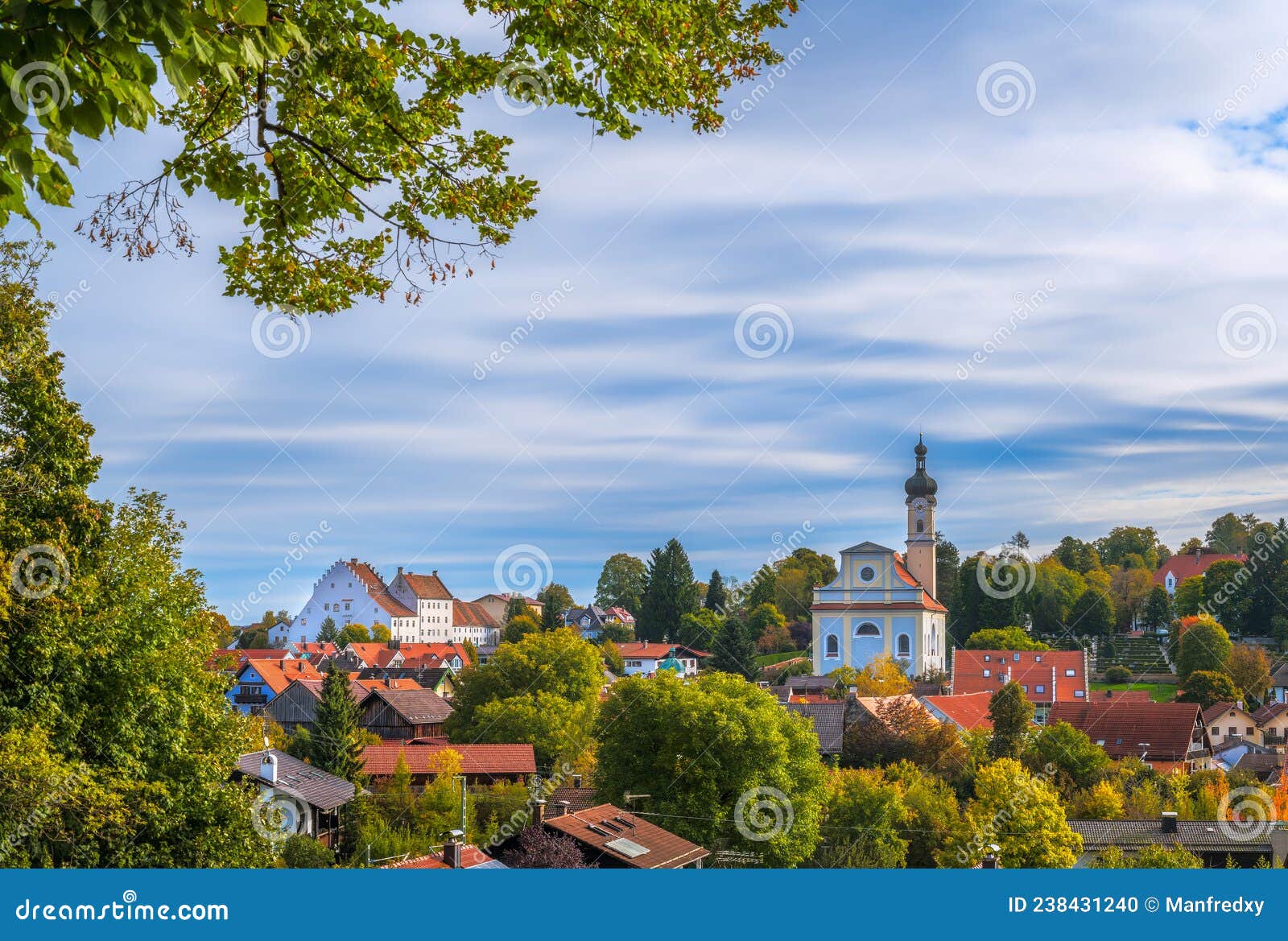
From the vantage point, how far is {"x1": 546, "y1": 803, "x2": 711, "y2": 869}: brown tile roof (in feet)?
68.7

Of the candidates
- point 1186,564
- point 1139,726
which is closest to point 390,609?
point 1186,564

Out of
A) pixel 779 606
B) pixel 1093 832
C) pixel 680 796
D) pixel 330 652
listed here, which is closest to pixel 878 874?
pixel 680 796

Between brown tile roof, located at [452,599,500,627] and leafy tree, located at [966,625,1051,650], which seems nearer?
leafy tree, located at [966,625,1051,650]

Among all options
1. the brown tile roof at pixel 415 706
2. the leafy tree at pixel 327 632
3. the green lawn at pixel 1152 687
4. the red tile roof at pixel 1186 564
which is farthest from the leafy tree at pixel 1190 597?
the leafy tree at pixel 327 632

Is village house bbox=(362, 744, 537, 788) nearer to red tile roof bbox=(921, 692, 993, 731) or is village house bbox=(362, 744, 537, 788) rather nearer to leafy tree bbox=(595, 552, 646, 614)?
red tile roof bbox=(921, 692, 993, 731)

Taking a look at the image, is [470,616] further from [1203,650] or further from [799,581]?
[1203,650]

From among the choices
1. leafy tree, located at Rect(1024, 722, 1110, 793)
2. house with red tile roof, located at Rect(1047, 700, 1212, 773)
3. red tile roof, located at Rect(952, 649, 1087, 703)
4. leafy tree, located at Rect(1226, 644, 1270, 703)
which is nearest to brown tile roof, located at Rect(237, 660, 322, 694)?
leafy tree, located at Rect(1024, 722, 1110, 793)

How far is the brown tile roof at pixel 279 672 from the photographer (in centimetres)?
5769

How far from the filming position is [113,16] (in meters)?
3.58

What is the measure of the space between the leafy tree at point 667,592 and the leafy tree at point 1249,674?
35257 mm

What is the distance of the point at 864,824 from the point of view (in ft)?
105

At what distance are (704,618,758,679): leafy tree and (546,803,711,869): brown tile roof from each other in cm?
3951

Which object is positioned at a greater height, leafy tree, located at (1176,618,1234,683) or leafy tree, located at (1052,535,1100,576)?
leafy tree, located at (1052,535,1100,576)

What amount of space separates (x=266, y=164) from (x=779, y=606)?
95.8 metres
